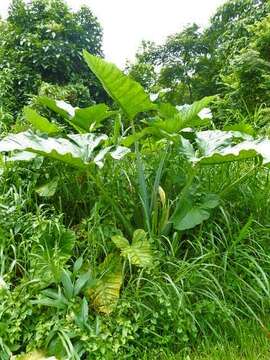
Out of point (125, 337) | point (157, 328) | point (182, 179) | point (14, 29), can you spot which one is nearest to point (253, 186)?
point (182, 179)

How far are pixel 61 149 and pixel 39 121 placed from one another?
1.52 feet

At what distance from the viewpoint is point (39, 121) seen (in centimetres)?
219

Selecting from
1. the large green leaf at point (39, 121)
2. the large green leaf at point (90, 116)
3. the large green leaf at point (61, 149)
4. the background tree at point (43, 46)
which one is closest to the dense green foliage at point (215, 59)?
the background tree at point (43, 46)

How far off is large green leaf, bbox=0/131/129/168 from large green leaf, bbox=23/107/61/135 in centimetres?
29

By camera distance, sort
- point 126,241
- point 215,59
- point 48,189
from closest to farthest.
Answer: point 126,241 → point 48,189 → point 215,59

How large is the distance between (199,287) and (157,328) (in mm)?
271

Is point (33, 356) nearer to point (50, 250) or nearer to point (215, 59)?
point (50, 250)

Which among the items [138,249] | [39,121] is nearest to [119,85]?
[39,121]

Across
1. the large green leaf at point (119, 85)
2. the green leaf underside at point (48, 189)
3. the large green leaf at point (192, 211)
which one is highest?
the large green leaf at point (119, 85)

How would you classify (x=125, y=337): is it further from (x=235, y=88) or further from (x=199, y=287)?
(x=235, y=88)

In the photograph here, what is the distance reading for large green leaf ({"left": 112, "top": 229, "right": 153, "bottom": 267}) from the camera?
172 centimetres

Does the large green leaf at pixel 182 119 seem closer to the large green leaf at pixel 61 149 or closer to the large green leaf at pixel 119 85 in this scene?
the large green leaf at pixel 119 85

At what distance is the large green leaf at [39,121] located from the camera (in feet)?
7.02

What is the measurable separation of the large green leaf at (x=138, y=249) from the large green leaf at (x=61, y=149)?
0.36 m
